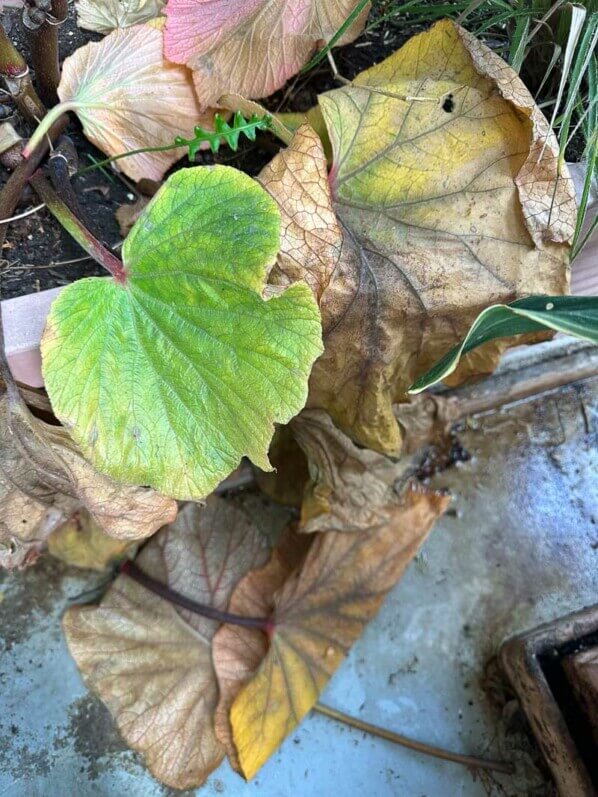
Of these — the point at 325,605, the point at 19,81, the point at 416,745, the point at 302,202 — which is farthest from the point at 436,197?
the point at 416,745

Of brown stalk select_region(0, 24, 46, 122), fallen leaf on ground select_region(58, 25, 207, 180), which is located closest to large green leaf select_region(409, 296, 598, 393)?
fallen leaf on ground select_region(58, 25, 207, 180)

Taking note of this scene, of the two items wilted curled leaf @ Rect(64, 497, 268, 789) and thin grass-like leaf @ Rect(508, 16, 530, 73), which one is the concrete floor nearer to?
wilted curled leaf @ Rect(64, 497, 268, 789)

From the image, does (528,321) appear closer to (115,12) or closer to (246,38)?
(246,38)

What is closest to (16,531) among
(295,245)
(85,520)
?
(85,520)

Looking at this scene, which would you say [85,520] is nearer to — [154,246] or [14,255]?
[14,255]

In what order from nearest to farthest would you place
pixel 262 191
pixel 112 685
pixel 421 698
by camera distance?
pixel 262 191
pixel 112 685
pixel 421 698

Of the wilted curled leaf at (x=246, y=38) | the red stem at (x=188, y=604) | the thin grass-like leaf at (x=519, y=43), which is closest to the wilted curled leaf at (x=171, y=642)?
the red stem at (x=188, y=604)

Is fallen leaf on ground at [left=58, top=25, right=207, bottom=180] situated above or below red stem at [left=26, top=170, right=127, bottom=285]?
above
